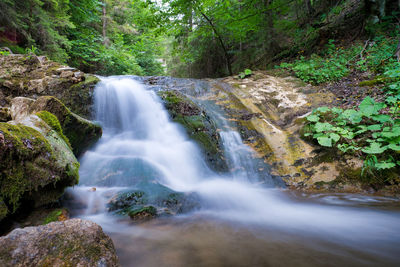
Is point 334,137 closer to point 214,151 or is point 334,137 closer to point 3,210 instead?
point 214,151

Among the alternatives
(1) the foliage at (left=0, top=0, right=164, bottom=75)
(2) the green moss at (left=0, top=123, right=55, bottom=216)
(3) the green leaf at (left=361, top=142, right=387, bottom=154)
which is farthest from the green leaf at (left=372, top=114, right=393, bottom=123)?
(1) the foliage at (left=0, top=0, right=164, bottom=75)

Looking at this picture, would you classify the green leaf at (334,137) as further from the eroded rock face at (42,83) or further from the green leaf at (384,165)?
the eroded rock face at (42,83)

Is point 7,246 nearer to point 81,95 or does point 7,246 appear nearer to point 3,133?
point 3,133

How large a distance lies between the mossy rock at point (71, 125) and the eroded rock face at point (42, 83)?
4.82ft

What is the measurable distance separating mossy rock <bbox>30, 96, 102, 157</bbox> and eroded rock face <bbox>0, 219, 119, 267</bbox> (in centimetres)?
229

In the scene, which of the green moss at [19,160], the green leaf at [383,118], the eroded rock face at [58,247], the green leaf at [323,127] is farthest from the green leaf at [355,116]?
the green moss at [19,160]

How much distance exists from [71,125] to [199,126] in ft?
9.05

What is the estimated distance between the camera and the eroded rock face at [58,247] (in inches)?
48.9

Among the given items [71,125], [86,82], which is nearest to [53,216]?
[71,125]

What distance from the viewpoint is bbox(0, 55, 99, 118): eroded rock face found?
17.4 feet

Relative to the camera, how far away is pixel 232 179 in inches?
176

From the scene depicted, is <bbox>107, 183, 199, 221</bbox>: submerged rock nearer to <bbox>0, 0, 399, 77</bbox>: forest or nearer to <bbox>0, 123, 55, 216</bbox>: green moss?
<bbox>0, 123, 55, 216</bbox>: green moss

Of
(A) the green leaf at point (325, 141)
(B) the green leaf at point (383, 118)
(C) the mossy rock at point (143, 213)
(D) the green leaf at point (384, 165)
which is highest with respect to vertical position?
(B) the green leaf at point (383, 118)

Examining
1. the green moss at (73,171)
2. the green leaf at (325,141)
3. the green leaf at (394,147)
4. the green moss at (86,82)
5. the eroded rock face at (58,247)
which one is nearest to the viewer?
the eroded rock face at (58,247)
